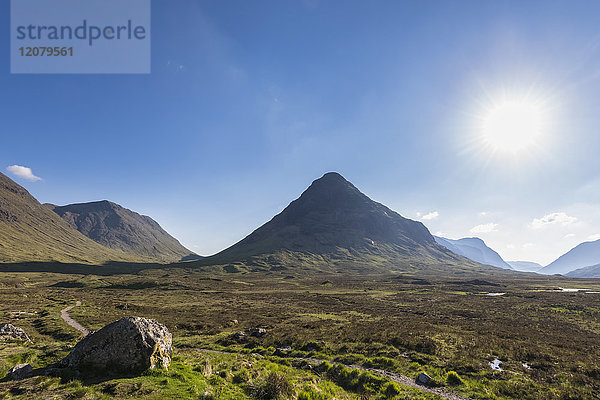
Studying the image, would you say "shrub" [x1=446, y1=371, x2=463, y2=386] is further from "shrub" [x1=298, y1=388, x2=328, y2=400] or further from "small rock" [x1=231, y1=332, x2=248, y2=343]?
"small rock" [x1=231, y1=332, x2=248, y2=343]

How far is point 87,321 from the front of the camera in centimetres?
4400

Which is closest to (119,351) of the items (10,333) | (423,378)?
(10,333)

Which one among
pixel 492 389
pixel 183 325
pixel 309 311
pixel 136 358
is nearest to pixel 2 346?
pixel 136 358

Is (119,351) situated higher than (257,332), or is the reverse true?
(119,351)

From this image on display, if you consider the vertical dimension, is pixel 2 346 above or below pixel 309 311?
above

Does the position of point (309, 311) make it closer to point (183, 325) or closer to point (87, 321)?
point (183, 325)

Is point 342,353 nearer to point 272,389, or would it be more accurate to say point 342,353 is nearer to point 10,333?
point 272,389

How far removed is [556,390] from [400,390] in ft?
42.7

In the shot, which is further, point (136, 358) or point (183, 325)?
point (183, 325)

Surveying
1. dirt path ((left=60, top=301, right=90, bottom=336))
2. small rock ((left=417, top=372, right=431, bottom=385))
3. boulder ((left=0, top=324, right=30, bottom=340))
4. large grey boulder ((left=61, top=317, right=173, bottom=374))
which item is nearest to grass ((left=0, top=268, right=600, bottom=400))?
small rock ((left=417, top=372, right=431, bottom=385))

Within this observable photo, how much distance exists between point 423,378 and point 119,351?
81.1ft

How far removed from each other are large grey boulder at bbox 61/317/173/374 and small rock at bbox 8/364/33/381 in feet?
5.16

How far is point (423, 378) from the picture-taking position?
22.7m

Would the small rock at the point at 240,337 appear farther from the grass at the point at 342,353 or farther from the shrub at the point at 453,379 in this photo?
the shrub at the point at 453,379
